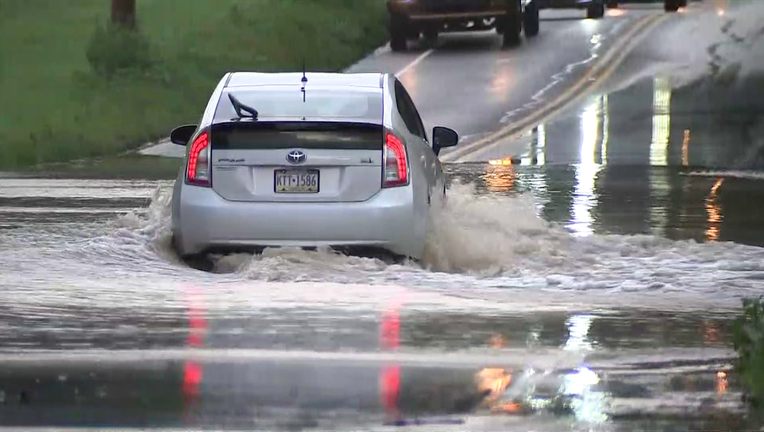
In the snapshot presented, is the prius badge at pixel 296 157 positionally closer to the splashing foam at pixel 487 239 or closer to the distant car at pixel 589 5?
the splashing foam at pixel 487 239

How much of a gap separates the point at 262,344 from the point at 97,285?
2.52 meters

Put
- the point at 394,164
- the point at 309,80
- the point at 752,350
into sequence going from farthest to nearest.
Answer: the point at 309,80 → the point at 394,164 → the point at 752,350

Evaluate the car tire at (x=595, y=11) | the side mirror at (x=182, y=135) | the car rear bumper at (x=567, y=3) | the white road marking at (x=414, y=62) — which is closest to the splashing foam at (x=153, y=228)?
the side mirror at (x=182, y=135)

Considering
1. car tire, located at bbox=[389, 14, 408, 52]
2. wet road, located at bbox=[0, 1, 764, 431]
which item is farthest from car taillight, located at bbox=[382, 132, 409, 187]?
car tire, located at bbox=[389, 14, 408, 52]

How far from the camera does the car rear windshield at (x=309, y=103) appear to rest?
11.4 m

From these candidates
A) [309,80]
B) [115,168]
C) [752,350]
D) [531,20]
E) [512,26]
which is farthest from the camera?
[531,20]

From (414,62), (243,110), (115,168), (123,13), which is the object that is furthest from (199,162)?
(123,13)

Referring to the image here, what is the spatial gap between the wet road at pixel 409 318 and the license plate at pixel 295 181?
466 millimetres

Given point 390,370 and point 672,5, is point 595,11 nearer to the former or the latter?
point 672,5

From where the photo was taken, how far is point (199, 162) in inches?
446

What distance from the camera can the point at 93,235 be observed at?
13703 mm

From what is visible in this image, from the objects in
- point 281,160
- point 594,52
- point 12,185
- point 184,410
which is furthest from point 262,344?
point 594,52

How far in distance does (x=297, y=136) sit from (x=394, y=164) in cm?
70

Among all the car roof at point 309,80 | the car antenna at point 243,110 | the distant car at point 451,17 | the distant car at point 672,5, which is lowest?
the distant car at point 672,5
